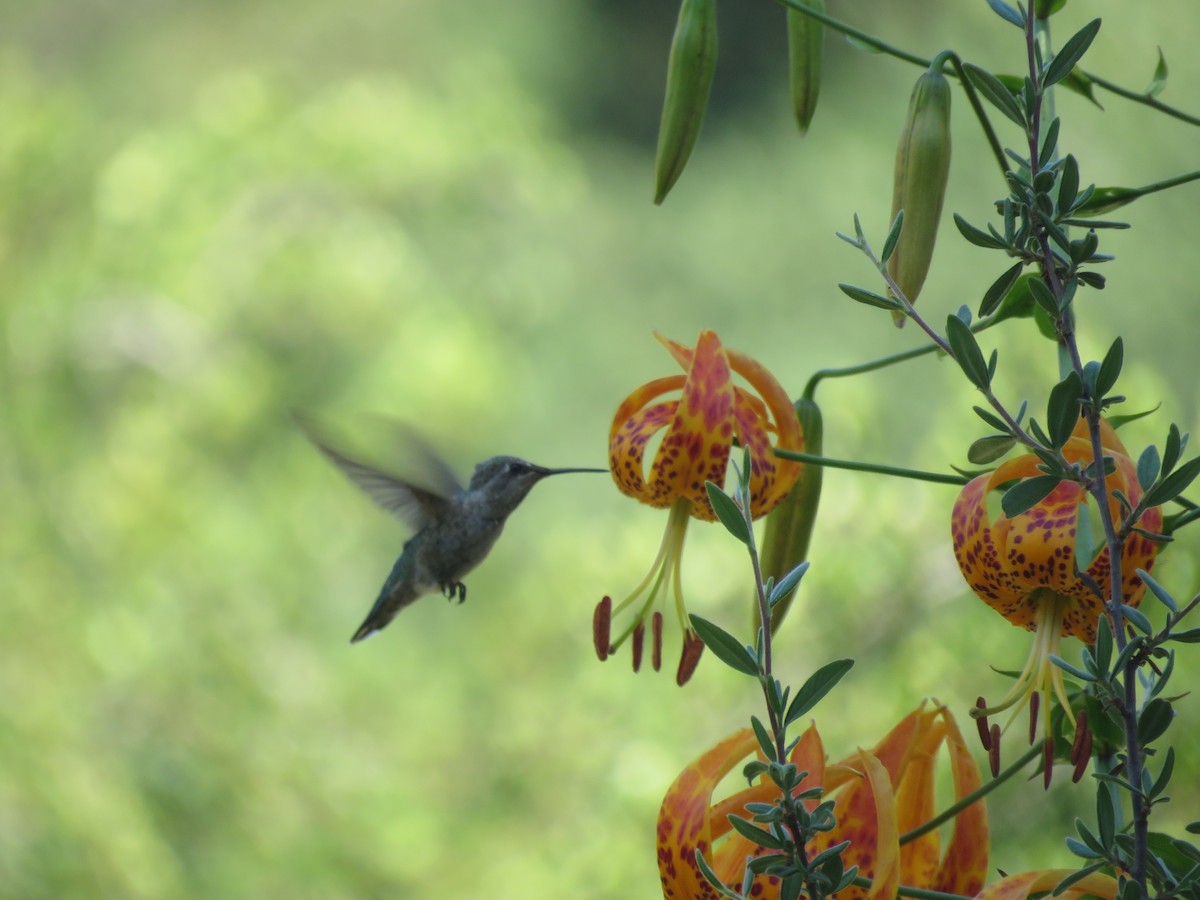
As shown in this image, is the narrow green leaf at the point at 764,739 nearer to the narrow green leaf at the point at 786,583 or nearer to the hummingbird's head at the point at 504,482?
the narrow green leaf at the point at 786,583

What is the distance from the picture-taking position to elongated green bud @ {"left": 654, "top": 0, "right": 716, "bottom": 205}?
2.10 ft

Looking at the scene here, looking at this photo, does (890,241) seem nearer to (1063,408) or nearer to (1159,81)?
(1063,408)

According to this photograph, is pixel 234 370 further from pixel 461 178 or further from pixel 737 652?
pixel 737 652

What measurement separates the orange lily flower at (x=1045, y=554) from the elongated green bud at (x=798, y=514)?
0.32 ft

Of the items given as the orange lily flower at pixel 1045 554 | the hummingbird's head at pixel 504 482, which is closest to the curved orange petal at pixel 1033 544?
the orange lily flower at pixel 1045 554

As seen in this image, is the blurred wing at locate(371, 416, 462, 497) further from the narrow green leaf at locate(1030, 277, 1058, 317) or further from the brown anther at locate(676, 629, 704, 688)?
the narrow green leaf at locate(1030, 277, 1058, 317)

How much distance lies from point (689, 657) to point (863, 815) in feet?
0.46

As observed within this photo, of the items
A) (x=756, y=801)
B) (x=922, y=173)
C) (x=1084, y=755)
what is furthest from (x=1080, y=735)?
(x=922, y=173)

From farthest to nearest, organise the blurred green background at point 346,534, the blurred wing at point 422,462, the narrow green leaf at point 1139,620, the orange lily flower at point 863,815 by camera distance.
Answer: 1. the blurred green background at point 346,534
2. the blurred wing at point 422,462
3. the orange lily flower at point 863,815
4. the narrow green leaf at point 1139,620

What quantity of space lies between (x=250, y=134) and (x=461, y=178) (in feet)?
1.15

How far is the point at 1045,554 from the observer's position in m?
0.53

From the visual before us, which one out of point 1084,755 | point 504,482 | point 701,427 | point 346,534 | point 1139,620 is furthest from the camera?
point 346,534

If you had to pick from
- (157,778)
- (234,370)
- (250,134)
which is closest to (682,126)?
(157,778)

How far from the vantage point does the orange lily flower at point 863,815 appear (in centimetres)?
50
